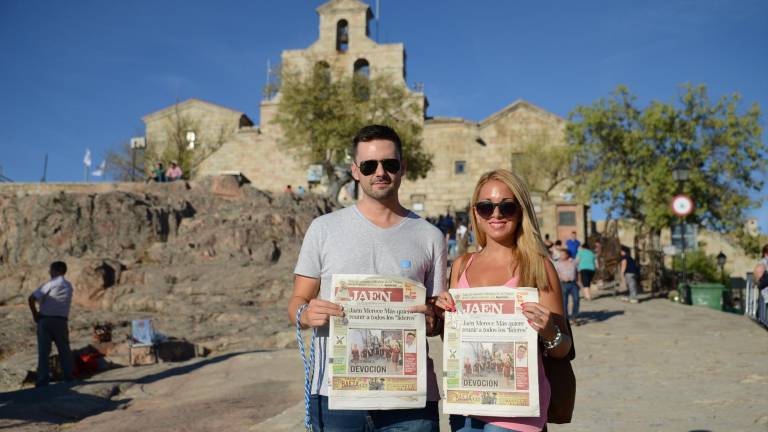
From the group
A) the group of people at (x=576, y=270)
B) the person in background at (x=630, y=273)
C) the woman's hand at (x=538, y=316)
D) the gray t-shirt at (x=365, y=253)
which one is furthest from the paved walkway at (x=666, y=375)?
the woman's hand at (x=538, y=316)

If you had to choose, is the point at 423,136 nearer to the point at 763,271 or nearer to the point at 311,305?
the point at 763,271

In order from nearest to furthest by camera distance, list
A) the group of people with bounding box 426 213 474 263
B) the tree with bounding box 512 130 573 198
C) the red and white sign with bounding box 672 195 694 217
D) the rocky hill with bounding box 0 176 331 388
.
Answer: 1. the rocky hill with bounding box 0 176 331 388
2. the red and white sign with bounding box 672 195 694 217
3. the group of people with bounding box 426 213 474 263
4. the tree with bounding box 512 130 573 198

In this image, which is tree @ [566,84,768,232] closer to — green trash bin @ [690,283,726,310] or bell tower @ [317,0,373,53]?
green trash bin @ [690,283,726,310]

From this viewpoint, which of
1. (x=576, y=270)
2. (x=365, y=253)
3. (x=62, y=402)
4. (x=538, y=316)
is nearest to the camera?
(x=538, y=316)

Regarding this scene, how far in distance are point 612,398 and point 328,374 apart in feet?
16.0

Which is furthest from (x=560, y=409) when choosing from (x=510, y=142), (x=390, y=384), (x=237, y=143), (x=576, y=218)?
(x=237, y=143)

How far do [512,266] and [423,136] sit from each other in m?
37.7

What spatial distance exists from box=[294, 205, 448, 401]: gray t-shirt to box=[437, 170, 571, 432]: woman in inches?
6.4

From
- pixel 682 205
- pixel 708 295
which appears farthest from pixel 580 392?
pixel 708 295

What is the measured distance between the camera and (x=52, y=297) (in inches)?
366

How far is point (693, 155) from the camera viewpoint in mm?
24234

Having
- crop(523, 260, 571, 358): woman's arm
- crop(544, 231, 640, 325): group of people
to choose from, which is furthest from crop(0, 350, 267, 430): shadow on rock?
crop(544, 231, 640, 325): group of people

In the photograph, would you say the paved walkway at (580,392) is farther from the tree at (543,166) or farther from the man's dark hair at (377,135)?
the tree at (543,166)

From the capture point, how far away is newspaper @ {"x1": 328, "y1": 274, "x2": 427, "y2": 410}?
Result: 244cm
